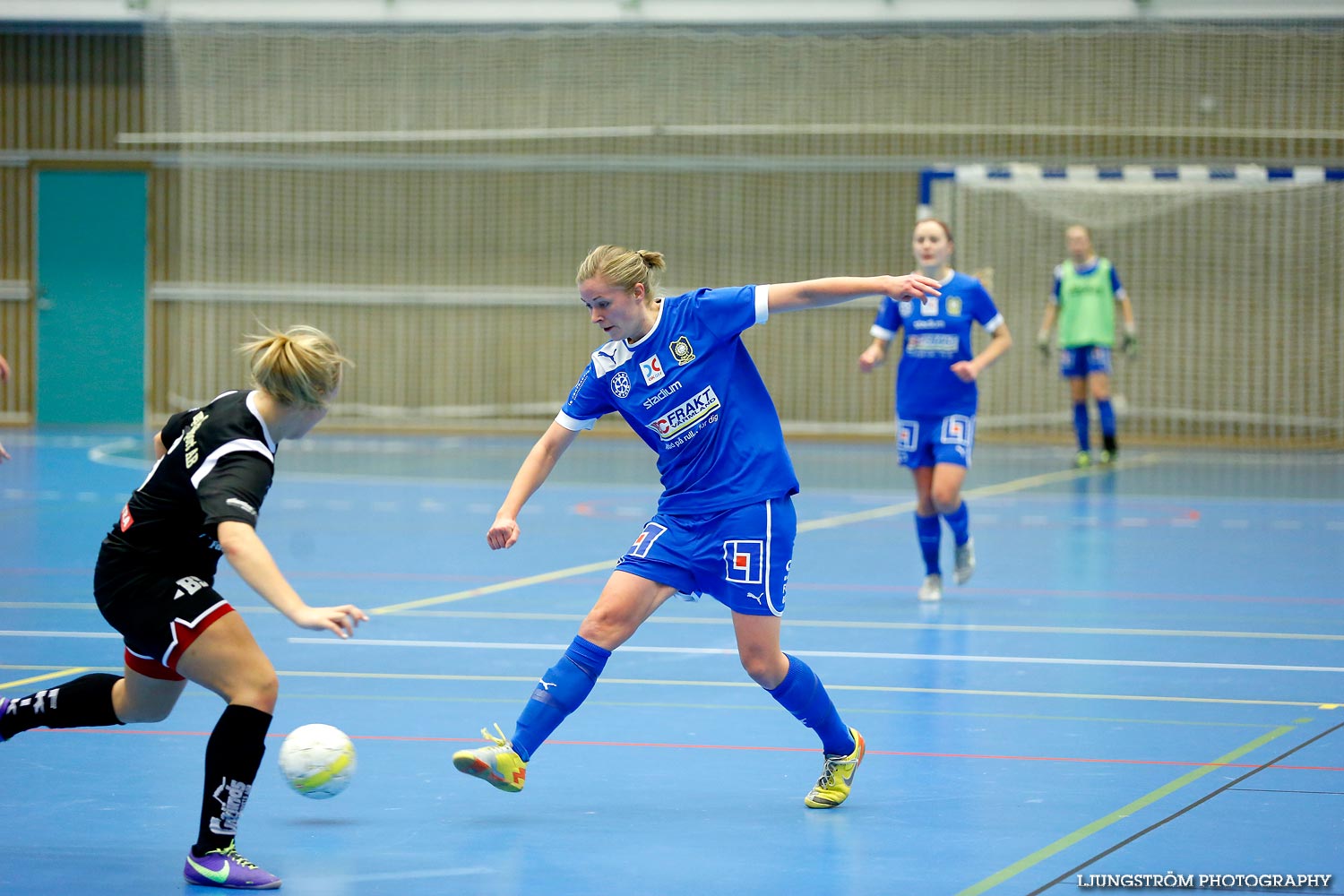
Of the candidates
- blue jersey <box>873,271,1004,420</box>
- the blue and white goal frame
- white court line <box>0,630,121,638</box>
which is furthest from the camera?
the blue and white goal frame

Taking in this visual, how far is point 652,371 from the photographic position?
15.5ft

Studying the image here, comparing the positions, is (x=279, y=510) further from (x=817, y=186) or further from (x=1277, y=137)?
(x=1277, y=137)

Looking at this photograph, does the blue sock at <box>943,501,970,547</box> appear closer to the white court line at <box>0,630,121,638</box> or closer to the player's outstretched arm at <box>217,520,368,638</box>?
the white court line at <box>0,630,121,638</box>

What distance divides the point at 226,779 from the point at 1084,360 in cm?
1416

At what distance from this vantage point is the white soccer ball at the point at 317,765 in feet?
14.1

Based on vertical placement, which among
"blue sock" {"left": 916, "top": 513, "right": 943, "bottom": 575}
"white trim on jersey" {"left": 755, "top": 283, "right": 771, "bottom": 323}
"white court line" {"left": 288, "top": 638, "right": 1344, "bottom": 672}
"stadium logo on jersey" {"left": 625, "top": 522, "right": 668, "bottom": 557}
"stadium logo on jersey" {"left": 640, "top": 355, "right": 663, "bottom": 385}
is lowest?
"white court line" {"left": 288, "top": 638, "right": 1344, "bottom": 672}

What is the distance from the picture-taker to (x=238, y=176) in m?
21.5

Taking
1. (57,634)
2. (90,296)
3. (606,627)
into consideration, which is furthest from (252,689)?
(90,296)

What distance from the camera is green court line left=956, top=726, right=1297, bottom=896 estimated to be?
3879mm

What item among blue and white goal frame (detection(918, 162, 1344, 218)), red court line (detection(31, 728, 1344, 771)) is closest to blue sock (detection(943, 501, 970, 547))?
red court line (detection(31, 728, 1344, 771))

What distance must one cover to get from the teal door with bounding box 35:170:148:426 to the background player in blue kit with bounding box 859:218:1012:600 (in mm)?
15898

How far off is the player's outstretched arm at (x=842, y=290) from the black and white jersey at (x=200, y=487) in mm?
1536

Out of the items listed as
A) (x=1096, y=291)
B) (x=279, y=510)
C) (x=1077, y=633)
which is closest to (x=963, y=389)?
(x=1077, y=633)

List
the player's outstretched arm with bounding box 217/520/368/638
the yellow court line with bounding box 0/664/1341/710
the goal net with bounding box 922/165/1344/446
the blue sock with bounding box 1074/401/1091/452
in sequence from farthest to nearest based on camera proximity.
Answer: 1. the goal net with bounding box 922/165/1344/446
2. the blue sock with bounding box 1074/401/1091/452
3. the yellow court line with bounding box 0/664/1341/710
4. the player's outstretched arm with bounding box 217/520/368/638
